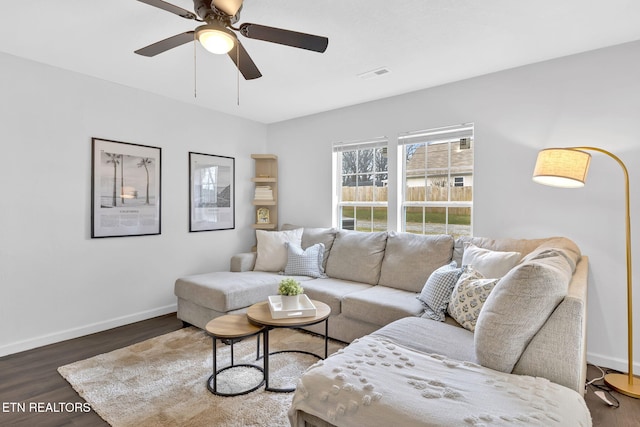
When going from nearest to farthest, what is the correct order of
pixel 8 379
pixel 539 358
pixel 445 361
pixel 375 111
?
pixel 539 358
pixel 445 361
pixel 8 379
pixel 375 111

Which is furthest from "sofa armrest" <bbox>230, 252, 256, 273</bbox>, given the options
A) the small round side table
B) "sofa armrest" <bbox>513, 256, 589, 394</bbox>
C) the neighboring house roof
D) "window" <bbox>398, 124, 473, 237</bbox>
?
"sofa armrest" <bbox>513, 256, 589, 394</bbox>

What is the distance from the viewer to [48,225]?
303cm

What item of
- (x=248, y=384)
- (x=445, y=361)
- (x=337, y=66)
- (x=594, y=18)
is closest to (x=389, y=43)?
(x=337, y=66)

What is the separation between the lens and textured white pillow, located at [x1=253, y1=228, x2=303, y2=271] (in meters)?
3.97

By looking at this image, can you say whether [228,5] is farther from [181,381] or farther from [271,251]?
[271,251]

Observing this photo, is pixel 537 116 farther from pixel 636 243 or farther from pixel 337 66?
pixel 337 66

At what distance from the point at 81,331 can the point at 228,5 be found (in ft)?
10.6

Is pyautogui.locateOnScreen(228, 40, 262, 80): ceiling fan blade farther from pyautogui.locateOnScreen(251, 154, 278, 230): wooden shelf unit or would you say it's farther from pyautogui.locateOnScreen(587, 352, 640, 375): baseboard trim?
pyautogui.locateOnScreen(587, 352, 640, 375): baseboard trim

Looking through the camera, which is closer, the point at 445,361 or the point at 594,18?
the point at 445,361

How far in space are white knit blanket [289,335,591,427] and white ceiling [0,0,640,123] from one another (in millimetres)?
2071

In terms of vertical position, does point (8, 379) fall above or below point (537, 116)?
below

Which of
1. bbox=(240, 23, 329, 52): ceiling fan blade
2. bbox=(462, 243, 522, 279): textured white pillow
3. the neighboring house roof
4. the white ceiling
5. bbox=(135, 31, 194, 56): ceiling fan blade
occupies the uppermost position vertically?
the white ceiling

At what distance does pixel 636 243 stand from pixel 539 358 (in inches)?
71.7

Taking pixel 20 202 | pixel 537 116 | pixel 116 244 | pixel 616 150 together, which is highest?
pixel 537 116
